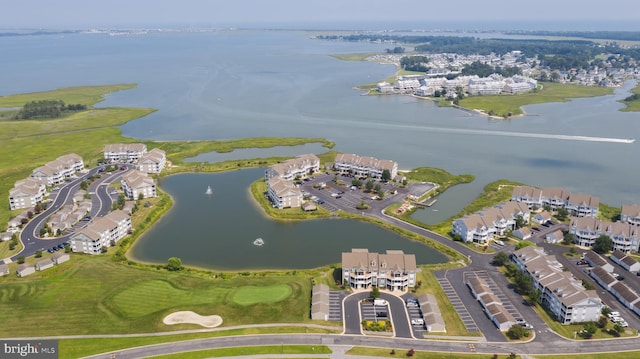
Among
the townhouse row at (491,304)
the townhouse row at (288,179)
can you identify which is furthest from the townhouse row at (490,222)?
the townhouse row at (288,179)

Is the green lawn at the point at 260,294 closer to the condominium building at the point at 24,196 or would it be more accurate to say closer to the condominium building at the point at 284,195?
the condominium building at the point at 284,195

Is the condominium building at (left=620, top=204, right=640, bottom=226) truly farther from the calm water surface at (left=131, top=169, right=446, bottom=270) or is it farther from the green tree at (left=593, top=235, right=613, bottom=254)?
the calm water surface at (left=131, top=169, right=446, bottom=270)

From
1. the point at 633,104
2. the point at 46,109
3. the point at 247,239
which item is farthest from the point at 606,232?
the point at 46,109

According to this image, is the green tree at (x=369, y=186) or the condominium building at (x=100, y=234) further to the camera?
the green tree at (x=369, y=186)

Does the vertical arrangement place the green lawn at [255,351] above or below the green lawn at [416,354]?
below

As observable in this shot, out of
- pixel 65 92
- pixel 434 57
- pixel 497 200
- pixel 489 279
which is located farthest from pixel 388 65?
pixel 489 279

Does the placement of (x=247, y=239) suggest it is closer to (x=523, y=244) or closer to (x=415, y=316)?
(x=415, y=316)
